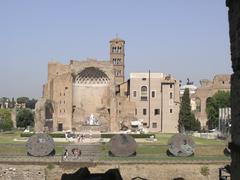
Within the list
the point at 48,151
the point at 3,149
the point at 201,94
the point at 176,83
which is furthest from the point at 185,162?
the point at 201,94

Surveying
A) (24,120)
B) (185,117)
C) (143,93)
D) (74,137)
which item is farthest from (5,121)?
(74,137)

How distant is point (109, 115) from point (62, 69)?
808cm

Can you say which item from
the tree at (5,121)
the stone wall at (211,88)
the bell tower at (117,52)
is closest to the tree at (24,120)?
the tree at (5,121)

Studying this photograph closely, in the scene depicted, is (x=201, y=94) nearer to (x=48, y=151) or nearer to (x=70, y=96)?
(x=70, y=96)

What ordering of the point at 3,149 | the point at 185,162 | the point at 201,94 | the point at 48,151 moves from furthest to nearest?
1. the point at 201,94
2. the point at 3,149
3. the point at 48,151
4. the point at 185,162

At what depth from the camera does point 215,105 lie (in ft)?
232

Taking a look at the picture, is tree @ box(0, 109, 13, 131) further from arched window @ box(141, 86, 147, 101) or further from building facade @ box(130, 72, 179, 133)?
arched window @ box(141, 86, 147, 101)

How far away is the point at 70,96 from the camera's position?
193 feet

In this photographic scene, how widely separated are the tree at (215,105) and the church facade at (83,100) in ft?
48.0

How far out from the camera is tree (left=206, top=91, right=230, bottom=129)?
69.7 m

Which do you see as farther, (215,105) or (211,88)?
(211,88)

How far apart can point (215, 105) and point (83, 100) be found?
20.9 m

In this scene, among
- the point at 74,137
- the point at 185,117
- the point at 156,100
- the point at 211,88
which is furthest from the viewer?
the point at 211,88

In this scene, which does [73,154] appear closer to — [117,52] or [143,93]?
[143,93]
